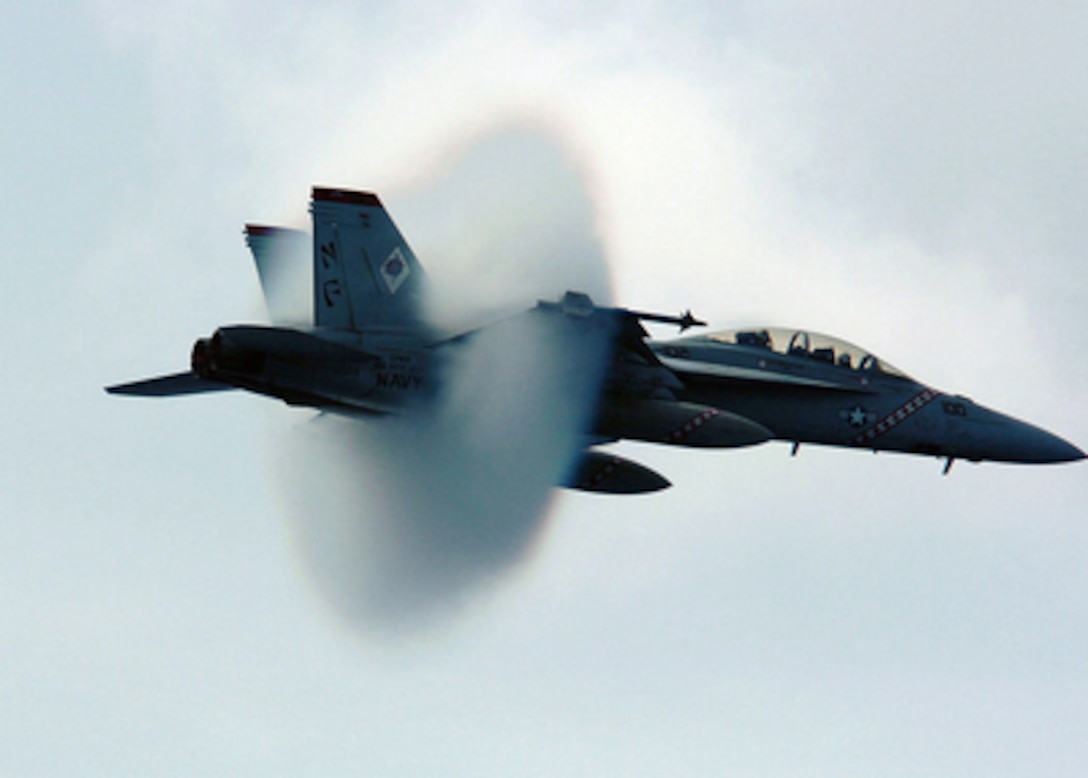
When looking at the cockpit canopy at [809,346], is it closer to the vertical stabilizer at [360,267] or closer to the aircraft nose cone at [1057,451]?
the aircraft nose cone at [1057,451]

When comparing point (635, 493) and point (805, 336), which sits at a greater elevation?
point (805, 336)

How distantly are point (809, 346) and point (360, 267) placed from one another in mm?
6674

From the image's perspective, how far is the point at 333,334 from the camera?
70.3ft

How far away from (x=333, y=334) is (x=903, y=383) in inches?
340

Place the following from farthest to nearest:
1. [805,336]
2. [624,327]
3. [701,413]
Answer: [805,336], [701,413], [624,327]

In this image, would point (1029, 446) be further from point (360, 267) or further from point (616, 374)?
point (360, 267)

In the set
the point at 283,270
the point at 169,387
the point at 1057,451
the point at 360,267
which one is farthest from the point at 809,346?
the point at 169,387

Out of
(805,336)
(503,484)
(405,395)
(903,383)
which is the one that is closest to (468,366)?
(405,395)

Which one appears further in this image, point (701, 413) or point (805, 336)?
point (805, 336)

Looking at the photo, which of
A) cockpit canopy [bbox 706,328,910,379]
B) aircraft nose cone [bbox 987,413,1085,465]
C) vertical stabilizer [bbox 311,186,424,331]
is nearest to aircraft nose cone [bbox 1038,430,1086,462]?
aircraft nose cone [bbox 987,413,1085,465]

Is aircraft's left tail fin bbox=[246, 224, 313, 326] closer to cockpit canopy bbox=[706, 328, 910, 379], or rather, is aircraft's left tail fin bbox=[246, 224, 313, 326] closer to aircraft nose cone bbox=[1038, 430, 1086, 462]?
cockpit canopy bbox=[706, 328, 910, 379]

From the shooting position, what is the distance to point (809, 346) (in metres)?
24.3

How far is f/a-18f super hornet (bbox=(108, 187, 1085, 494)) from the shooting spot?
20.8m

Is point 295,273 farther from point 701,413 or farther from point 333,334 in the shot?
point 701,413
